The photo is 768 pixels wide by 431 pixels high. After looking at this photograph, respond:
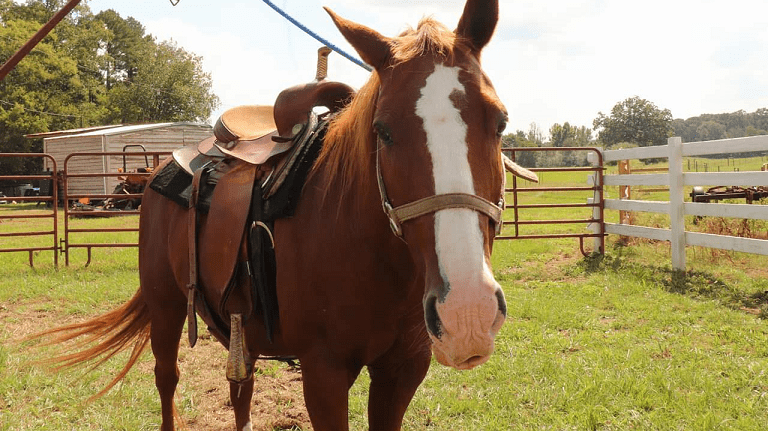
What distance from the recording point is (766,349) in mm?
3949

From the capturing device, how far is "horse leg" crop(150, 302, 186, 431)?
277 centimetres

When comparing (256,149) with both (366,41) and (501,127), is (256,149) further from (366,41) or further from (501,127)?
(501,127)

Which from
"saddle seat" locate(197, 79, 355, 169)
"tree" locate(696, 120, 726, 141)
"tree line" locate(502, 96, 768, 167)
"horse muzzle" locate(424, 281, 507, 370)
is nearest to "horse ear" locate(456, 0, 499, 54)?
"saddle seat" locate(197, 79, 355, 169)

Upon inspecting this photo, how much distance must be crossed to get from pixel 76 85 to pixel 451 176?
39.8m

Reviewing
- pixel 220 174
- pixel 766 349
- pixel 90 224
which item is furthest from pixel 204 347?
pixel 90 224

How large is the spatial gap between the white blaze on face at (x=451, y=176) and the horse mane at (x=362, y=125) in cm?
10

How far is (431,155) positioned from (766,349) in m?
3.97

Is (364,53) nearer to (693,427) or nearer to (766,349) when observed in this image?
(693,427)

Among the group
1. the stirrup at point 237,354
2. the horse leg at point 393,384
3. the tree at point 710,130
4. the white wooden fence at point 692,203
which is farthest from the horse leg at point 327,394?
the tree at point 710,130

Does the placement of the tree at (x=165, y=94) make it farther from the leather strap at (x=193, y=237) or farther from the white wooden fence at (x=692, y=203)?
the leather strap at (x=193, y=237)

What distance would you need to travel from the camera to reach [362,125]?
Answer: 5.18 ft

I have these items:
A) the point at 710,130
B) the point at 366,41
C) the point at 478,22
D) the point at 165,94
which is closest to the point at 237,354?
the point at 366,41

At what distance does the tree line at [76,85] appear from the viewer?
31797mm

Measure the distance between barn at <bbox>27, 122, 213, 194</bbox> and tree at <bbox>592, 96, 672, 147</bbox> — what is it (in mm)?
80947
